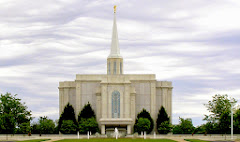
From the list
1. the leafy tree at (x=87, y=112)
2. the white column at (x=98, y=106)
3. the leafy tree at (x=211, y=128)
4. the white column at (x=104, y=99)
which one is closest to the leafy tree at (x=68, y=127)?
the leafy tree at (x=87, y=112)

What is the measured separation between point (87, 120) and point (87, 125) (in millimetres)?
1726

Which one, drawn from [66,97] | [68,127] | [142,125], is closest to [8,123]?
[68,127]

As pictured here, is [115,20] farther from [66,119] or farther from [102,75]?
[66,119]

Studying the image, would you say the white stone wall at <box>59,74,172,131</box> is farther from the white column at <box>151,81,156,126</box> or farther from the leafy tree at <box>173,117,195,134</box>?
the leafy tree at <box>173,117,195,134</box>

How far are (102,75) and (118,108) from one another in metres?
8.63

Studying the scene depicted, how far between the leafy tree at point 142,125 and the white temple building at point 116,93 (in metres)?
1.50

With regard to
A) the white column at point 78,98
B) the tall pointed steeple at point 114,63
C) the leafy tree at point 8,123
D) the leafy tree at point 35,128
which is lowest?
the leafy tree at point 35,128

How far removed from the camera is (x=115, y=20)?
364 ft

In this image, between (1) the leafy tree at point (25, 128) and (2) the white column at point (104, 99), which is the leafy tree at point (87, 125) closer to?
(2) the white column at point (104, 99)

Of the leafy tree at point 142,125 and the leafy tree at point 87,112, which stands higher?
the leafy tree at point 87,112

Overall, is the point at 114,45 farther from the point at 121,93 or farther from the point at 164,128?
the point at 164,128

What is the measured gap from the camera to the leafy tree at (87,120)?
9900 centimetres

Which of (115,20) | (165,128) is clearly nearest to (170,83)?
(165,128)

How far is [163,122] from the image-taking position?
4016 inches
